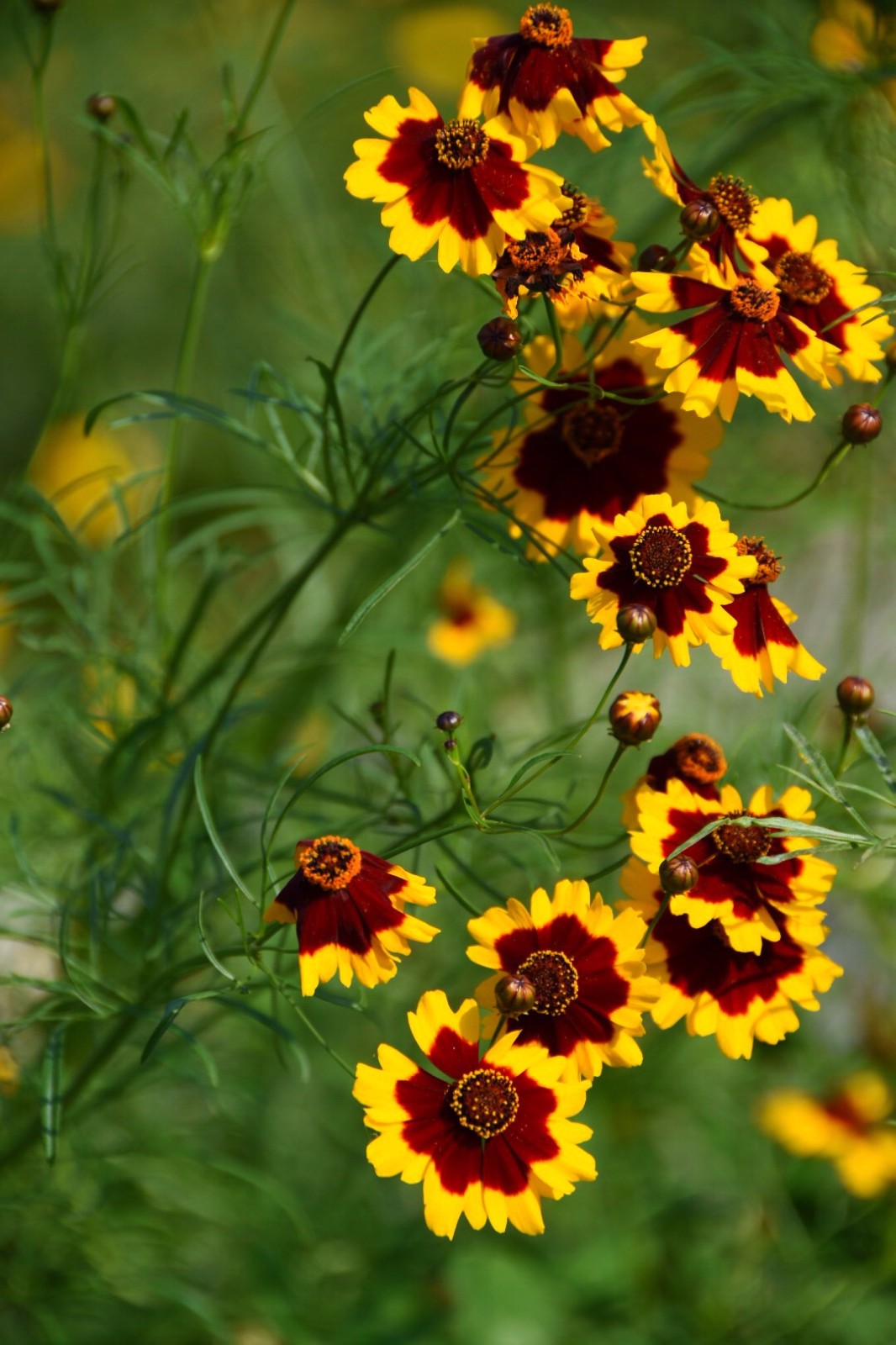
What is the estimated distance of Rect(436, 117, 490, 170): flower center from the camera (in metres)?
0.78

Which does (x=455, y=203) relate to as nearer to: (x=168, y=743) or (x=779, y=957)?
(x=779, y=957)

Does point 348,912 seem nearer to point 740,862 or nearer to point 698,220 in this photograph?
point 740,862

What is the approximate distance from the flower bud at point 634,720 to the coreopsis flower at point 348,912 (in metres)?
0.15

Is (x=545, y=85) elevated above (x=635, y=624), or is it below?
above

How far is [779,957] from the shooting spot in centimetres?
82

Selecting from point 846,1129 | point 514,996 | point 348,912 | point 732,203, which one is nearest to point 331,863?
point 348,912

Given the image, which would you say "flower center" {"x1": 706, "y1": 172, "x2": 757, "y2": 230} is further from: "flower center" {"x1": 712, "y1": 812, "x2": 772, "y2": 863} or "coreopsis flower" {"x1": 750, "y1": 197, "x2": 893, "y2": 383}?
"flower center" {"x1": 712, "y1": 812, "x2": 772, "y2": 863}

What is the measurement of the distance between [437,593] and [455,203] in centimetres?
106

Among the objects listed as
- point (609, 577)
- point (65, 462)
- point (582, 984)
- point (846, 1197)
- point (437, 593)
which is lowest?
point (846, 1197)

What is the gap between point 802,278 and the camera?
878mm

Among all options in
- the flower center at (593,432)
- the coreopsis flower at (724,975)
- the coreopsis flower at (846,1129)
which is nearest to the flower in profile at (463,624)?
the coreopsis flower at (846,1129)

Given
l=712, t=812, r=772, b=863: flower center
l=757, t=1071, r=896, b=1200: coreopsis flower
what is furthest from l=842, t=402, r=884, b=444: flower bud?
l=757, t=1071, r=896, b=1200: coreopsis flower

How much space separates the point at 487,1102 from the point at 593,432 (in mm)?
460

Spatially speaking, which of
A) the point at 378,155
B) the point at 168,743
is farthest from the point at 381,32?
the point at 378,155
